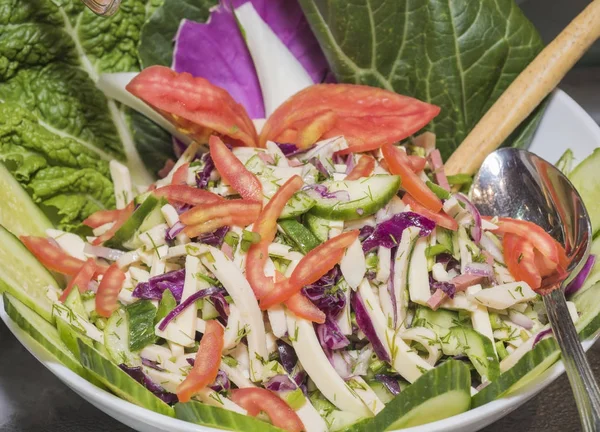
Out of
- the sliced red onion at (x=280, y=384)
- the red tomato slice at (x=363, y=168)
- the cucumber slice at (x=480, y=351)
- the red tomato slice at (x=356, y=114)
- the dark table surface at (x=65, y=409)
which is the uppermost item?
the red tomato slice at (x=356, y=114)

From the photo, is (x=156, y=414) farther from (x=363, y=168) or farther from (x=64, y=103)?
(x=64, y=103)

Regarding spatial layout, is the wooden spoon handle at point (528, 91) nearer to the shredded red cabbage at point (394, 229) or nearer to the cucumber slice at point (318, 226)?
the shredded red cabbage at point (394, 229)

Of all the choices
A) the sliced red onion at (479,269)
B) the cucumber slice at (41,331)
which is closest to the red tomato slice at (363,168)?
the sliced red onion at (479,269)

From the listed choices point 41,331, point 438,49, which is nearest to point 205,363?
point 41,331

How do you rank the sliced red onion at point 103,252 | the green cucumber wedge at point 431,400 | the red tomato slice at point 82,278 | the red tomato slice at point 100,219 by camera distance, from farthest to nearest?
1. the red tomato slice at point 100,219
2. the sliced red onion at point 103,252
3. the red tomato slice at point 82,278
4. the green cucumber wedge at point 431,400

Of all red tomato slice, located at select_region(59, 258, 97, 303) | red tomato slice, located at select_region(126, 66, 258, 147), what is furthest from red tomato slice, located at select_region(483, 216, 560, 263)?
red tomato slice, located at select_region(59, 258, 97, 303)

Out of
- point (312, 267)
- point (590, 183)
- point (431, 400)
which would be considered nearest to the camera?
point (431, 400)
